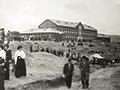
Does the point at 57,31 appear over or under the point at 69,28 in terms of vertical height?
under

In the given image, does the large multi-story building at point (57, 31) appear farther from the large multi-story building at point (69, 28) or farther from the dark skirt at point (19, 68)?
the dark skirt at point (19, 68)

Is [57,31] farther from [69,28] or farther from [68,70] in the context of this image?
[68,70]

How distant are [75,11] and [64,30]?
14350mm

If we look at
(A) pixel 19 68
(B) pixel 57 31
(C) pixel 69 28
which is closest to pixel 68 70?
(A) pixel 19 68

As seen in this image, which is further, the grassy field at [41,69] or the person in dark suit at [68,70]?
the person in dark suit at [68,70]

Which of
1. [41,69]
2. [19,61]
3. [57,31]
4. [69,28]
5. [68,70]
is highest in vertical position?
[69,28]

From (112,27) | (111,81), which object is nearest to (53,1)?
(112,27)

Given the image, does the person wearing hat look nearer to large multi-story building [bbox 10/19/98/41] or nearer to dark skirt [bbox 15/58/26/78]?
dark skirt [bbox 15/58/26/78]

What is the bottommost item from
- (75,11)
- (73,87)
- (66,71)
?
(73,87)

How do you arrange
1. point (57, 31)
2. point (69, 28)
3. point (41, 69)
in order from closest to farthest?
1. point (41, 69)
2. point (57, 31)
3. point (69, 28)

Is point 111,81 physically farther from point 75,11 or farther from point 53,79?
point 75,11

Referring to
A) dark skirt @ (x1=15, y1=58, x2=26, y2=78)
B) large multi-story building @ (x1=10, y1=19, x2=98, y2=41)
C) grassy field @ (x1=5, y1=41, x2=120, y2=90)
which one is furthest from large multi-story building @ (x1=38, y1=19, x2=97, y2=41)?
dark skirt @ (x1=15, y1=58, x2=26, y2=78)

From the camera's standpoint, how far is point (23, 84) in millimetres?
5008

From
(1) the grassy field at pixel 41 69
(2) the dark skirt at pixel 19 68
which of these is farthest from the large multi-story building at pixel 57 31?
(2) the dark skirt at pixel 19 68
